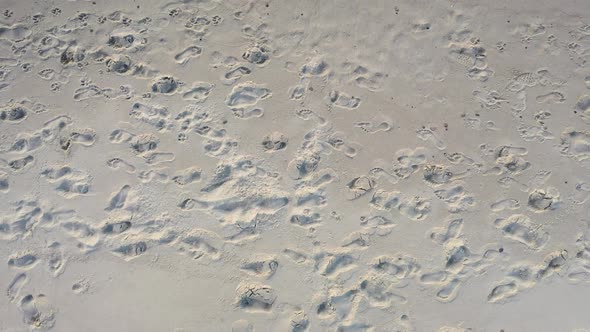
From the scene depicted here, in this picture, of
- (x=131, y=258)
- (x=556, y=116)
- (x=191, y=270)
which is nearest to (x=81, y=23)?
(x=131, y=258)

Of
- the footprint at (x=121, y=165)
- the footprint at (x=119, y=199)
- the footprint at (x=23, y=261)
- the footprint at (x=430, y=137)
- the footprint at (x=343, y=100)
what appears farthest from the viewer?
the footprint at (x=343, y=100)

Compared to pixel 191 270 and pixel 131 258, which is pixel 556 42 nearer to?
pixel 191 270

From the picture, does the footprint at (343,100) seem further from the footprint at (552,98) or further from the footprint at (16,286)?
the footprint at (16,286)

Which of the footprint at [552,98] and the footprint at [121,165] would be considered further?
the footprint at [552,98]

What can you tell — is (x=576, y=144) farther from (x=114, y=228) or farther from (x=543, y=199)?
(x=114, y=228)

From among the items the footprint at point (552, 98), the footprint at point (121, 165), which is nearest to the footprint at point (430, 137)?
the footprint at point (552, 98)

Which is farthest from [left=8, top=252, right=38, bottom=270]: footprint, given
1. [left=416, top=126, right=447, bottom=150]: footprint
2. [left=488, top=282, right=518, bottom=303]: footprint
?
[left=488, top=282, right=518, bottom=303]: footprint

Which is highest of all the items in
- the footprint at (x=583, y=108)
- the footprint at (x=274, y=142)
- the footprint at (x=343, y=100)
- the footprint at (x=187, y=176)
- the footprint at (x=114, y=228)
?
the footprint at (x=343, y=100)

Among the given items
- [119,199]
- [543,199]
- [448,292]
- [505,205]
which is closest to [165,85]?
[119,199]

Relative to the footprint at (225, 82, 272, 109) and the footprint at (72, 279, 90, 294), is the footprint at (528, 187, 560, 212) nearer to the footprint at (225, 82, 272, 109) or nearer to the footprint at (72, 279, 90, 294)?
the footprint at (225, 82, 272, 109)

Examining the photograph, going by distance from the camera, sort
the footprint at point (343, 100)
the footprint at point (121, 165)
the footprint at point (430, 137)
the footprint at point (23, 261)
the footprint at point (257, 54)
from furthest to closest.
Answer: the footprint at point (257, 54)
the footprint at point (343, 100)
the footprint at point (430, 137)
the footprint at point (121, 165)
the footprint at point (23, 261)
